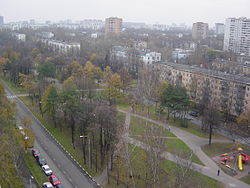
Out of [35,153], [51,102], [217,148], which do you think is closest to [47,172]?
[35,153]

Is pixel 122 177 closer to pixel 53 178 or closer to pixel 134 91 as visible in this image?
pixel 53 178

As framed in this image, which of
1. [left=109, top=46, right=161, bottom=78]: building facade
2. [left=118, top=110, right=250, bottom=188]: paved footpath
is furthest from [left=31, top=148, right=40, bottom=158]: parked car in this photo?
[left=109, top=46, right=161, bottom=78]: building facade

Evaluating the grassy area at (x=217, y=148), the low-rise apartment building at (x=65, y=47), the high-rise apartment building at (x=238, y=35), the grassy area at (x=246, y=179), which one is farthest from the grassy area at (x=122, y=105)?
the high-rise apartment building at (x=238, y=35)

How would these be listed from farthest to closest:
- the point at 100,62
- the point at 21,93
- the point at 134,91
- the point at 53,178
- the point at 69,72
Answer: the point at 100,62 → the point at 69,72 → the point at 21,93 → the point at 134,91 → the point at 53,178

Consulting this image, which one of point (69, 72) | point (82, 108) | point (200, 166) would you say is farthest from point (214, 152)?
point (69, 72)

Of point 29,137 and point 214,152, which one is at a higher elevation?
point 29,137

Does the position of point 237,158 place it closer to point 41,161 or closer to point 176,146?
point 176,146
